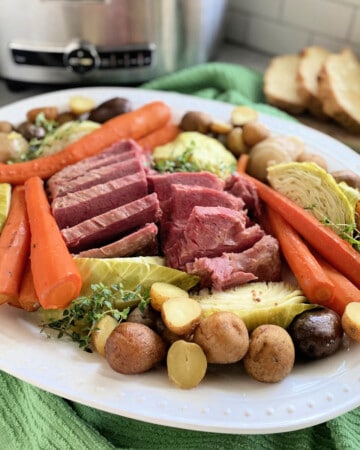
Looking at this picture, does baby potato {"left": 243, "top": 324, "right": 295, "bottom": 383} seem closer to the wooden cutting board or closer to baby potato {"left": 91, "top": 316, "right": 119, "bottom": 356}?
baby potato {"left": 91, "top": 316, "right": 119, "bottom": 356}

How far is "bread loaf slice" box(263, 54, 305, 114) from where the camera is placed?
289cm

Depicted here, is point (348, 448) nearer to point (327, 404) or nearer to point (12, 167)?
point (327, 404)

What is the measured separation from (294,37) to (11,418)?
8.83 feet

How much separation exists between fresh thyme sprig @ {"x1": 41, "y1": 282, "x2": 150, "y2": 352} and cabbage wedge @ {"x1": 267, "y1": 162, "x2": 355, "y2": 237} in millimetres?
655

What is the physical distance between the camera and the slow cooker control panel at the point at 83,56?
2721 millimetres

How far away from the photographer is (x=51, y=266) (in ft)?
5.47

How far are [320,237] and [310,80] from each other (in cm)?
129

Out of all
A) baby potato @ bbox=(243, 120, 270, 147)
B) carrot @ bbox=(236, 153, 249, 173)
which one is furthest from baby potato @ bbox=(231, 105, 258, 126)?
carrot @ bbox=(236, 153, 249, 173)

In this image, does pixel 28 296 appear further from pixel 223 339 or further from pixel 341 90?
pixel 341 90

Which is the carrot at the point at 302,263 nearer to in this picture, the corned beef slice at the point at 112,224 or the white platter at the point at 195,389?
the white platter at the point at 195,389

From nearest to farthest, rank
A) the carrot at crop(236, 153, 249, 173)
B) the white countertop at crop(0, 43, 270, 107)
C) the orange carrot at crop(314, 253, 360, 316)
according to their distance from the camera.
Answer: the orange carrot at crop(314, 253, 360, 316) < the carrot at crop(236, 153, 249, 173) < the white countertop at crop(0, 43, 270, 107)

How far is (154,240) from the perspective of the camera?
6.09 feet

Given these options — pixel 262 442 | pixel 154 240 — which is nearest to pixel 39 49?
pixel 154 240

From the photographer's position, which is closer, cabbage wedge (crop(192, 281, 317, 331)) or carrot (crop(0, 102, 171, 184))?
cabbage wedge (crop(192, 281, 317, 331))
